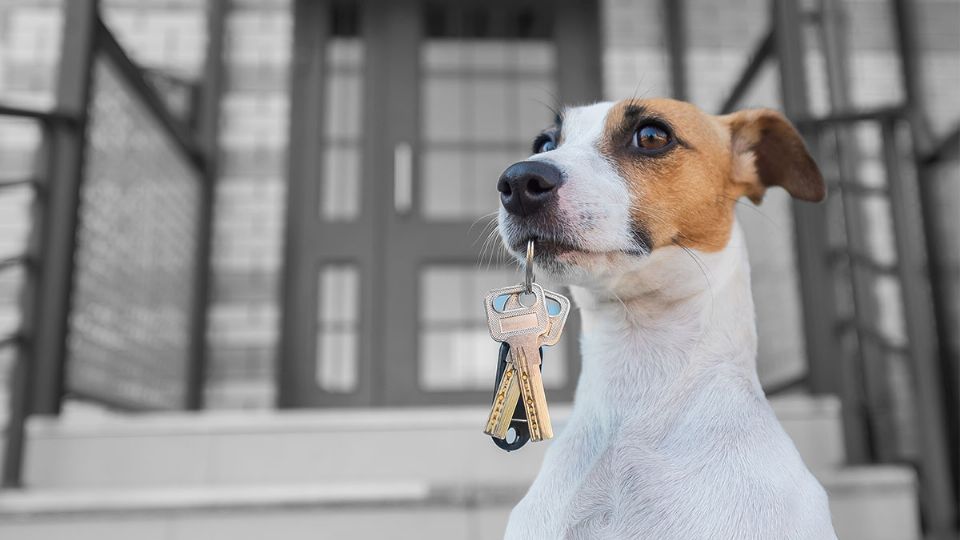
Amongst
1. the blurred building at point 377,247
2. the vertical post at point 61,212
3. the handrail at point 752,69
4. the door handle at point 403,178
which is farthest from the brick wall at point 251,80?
the vertical post at point 61,212

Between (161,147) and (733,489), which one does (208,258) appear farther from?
(733,489)

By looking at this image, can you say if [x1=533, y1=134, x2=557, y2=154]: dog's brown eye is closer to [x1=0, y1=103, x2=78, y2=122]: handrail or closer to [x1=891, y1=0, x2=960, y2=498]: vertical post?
[x1=0, y1=103, x2=78, y2=122]: handrail

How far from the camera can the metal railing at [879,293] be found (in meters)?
2.18

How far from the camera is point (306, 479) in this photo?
2.28 meters

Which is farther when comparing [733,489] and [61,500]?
[61,500]

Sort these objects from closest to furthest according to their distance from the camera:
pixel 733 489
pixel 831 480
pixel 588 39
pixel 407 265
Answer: pixel 733 489 < pixel 831 480 < pixel 407 265 < pixel 588 39

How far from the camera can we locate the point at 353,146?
13.5 feet

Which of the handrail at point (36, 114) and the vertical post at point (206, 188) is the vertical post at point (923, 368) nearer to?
the handrail at point (36, 114)

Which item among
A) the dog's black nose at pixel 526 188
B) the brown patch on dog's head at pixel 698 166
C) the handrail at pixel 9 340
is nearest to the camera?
the dog's black nose at pixel 526 188

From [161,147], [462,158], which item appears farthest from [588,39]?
[161,147]

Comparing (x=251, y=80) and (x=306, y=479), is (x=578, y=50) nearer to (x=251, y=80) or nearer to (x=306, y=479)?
(x=251, y=80)

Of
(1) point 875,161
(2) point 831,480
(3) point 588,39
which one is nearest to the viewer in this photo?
(2) point 831,480

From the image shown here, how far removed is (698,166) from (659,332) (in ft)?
0.84

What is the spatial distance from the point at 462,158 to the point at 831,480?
2.58 metres
